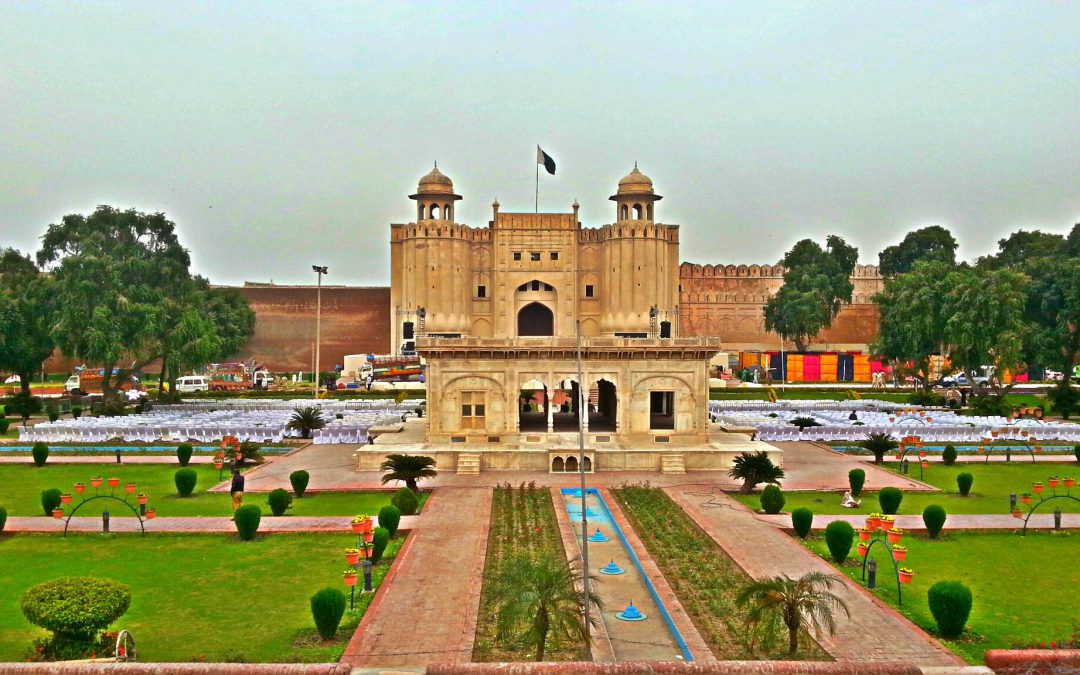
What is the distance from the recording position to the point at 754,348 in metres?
73.1

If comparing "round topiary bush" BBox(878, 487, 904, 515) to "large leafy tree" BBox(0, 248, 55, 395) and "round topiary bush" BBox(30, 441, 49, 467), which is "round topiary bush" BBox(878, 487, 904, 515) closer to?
"round topiary bush" BBox(30, 441, 49, 467)

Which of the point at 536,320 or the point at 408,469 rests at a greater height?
the point at 536,320

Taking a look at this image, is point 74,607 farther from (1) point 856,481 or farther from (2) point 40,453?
(2) point 40,453

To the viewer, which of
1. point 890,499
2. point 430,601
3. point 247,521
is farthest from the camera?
point 890,499

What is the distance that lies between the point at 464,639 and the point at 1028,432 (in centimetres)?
2928

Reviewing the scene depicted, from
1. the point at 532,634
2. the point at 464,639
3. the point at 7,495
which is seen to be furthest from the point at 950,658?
the point at 7,495

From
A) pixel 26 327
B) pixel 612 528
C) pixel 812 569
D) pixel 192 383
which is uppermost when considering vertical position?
pixel 26 327

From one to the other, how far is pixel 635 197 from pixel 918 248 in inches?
1158

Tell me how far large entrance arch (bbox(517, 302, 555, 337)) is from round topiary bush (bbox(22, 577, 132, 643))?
53638 millimetres

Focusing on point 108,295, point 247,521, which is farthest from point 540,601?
point 108,295

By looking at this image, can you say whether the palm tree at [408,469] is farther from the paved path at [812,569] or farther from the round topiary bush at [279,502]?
the paved path at [812,569]

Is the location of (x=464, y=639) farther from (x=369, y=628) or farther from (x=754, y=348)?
(x=754, y=348)

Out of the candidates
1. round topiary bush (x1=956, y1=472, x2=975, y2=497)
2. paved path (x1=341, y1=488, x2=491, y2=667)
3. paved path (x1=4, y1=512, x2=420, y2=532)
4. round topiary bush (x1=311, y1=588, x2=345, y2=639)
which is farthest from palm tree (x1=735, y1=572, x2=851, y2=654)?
round topiary bush (x1=956, y1=472, x2=975, y2=497)

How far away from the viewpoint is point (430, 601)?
517 inches
